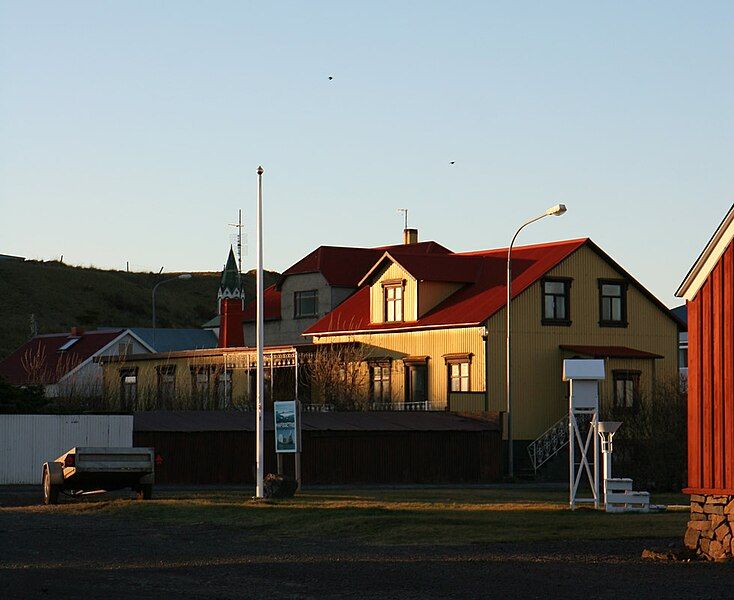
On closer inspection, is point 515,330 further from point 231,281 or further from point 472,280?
point 231,281

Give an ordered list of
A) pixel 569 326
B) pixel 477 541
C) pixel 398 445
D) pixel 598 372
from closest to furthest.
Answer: pixel 477 541 < pixel 598 372 < pixel 398 445 < pixel 569 326

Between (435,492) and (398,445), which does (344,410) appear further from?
(435,492)

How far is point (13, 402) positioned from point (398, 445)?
12.8m

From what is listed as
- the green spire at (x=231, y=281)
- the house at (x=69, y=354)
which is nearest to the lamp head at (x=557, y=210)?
the house at (x=69, y=354)

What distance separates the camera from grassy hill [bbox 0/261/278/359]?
130 meters

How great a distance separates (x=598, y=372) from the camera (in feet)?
101

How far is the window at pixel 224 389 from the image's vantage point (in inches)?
2269

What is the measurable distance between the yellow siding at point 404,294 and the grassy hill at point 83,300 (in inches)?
2476

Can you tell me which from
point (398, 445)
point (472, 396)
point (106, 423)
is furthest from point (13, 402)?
point (472, 396)

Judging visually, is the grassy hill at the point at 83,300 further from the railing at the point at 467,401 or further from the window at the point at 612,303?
the railing at the point at 467,401

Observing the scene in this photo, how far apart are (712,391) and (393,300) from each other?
133ft

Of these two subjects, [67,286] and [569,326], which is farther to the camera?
[67,286]

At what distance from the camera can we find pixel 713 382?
21.3 meters

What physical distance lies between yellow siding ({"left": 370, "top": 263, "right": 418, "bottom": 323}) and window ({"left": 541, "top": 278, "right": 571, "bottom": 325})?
5621mm
